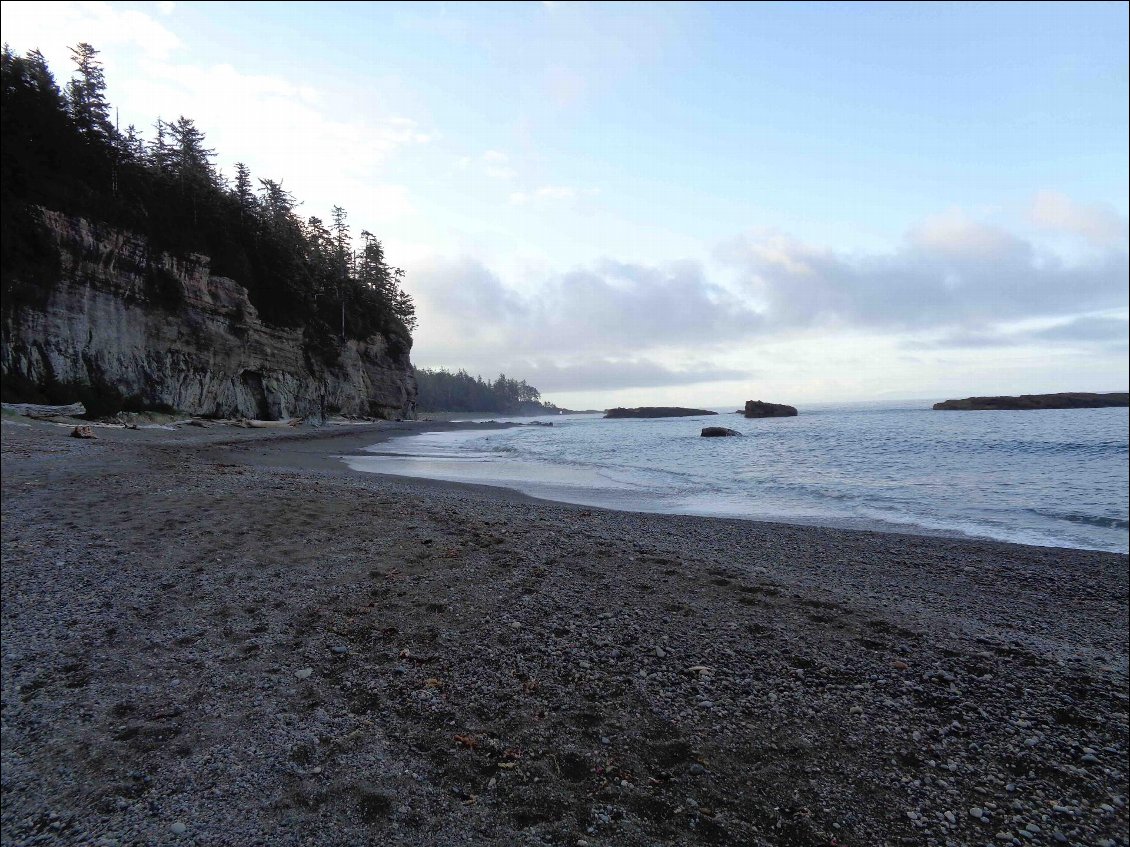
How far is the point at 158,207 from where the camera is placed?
3912 centimetres

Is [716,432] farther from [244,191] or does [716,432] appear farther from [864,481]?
[244,191]

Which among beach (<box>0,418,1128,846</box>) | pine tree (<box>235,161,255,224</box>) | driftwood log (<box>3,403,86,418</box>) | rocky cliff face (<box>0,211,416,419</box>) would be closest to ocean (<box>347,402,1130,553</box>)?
beach (<box>0,418,1128,846</box>)

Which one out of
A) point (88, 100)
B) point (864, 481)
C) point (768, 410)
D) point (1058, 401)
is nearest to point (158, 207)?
point (88, 100)

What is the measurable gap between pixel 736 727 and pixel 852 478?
1874 cm

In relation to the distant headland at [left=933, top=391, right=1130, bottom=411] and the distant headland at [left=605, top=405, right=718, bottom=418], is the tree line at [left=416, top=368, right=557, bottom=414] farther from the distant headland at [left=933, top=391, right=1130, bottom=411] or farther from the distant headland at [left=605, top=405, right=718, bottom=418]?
the distant headland at [left=933, top=391, right=1130, bottom=411]

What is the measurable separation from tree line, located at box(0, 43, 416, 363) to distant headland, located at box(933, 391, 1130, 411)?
98.7 metres

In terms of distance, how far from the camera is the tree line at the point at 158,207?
28.5 m

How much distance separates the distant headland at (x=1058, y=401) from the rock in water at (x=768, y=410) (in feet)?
98.4

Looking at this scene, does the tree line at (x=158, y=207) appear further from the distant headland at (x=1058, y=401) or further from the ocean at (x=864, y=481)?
the distant headland at (x=1058, y=401)

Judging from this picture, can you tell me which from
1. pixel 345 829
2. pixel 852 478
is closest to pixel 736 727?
pixel 345 829

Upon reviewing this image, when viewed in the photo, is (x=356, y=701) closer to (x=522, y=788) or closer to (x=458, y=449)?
(x=522, y=788)

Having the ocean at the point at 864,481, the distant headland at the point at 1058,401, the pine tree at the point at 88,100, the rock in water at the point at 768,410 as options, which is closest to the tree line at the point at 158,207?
the pine tree at the point at 88,100

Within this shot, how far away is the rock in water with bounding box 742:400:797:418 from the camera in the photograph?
318ft

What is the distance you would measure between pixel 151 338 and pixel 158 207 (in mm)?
11677
